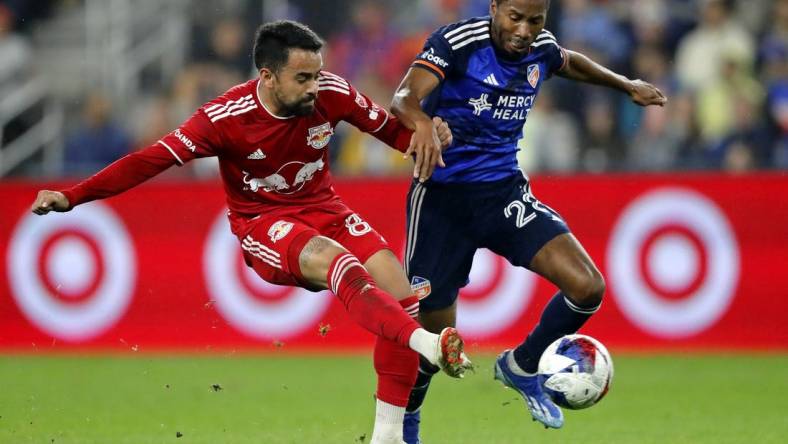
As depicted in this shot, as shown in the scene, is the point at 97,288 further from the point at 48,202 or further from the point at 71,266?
the point at 48,202

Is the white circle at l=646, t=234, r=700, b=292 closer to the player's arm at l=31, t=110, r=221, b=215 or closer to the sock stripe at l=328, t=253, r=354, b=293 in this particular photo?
the sock stripe at l=328, t=253, r=354, b=293

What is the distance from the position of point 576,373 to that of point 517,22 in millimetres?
1808

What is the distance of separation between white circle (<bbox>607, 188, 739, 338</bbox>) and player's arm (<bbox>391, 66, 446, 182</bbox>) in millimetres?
5081

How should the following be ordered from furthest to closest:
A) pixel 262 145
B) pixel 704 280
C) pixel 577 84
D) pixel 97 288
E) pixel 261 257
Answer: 1. pixel 577 84
2. pixel 97 288
3. pixel 704 280
4. pixel 261 257
5. pixel 262 145

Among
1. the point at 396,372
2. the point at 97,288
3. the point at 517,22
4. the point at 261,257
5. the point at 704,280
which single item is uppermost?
the point at 517,22

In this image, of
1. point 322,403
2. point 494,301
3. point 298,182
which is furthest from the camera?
point 494,301

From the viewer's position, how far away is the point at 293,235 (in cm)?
643

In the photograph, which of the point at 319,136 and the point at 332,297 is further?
the point at 332,297

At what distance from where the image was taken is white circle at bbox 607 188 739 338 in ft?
36.3

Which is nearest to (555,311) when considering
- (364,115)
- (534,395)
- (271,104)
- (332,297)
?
(534,395)

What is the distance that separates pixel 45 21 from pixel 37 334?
5.17m

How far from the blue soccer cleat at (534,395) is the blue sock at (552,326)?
0.22 ft

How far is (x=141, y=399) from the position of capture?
934 centimetres

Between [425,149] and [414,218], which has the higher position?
[425,149]
